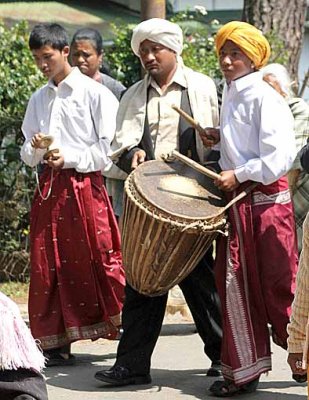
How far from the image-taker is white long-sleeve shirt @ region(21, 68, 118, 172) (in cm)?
741

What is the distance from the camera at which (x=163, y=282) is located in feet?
21.7

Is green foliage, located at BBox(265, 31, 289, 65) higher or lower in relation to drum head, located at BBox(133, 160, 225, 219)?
higher

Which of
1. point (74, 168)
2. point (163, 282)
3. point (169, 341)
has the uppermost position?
point (74, 168)

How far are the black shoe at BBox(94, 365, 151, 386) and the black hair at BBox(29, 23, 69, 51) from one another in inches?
74.6

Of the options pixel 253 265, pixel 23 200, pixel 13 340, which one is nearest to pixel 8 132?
pixel 23 200

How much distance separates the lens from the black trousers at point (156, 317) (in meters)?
6.96

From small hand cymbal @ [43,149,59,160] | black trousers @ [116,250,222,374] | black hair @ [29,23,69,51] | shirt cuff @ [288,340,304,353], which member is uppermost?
black hair @ [29,23,69,51]

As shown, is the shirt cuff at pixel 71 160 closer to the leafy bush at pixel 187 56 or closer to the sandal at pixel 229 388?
the sandal at pixel 229 388

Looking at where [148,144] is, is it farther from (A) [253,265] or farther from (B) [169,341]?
(B) [169,341]

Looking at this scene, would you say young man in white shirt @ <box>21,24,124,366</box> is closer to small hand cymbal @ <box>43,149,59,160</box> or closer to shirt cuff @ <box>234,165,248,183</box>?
small hand cymbal @ <box>43,149,59,160</box>

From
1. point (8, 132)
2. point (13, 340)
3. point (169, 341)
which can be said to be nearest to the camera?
point (13, 340)

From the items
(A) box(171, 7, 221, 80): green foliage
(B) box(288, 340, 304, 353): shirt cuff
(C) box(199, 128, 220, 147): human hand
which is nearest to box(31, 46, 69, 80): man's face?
(C) box(199, 128, 220, 147): human hand

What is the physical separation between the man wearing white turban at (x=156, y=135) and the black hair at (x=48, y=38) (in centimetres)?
67

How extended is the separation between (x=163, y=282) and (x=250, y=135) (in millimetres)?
867
